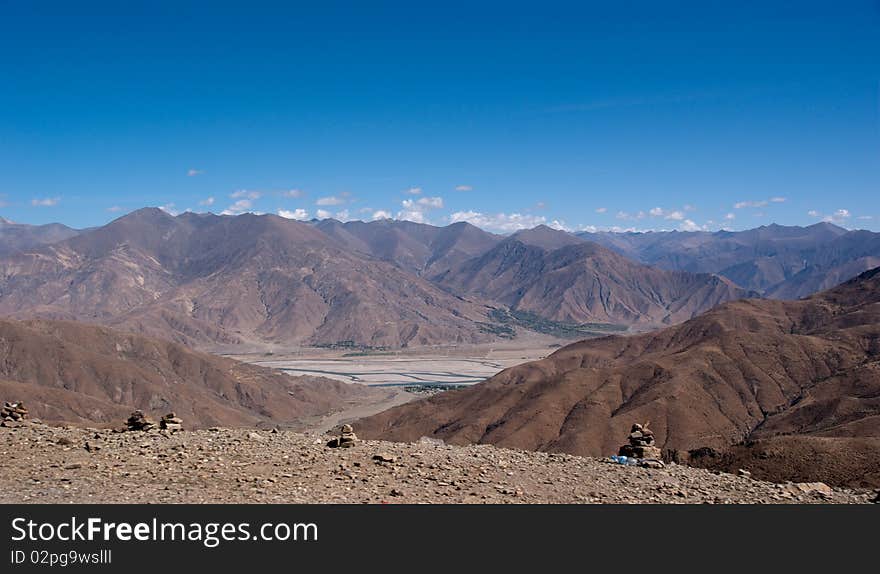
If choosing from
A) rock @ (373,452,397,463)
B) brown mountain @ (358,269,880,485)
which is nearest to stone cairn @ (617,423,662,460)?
rock @ (373,452,397,463)

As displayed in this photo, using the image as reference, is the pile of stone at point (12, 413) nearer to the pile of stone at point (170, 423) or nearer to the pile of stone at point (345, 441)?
the pile of stone at point (170, 423)

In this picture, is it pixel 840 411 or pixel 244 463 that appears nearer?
pixel 244 463

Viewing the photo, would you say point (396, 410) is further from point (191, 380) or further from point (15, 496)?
point (15, 496)

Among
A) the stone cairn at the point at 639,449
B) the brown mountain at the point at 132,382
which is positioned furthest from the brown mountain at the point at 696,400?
the brown mountain at the point at 132,382

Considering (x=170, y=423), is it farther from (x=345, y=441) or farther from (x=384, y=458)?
(x=384, y=458)

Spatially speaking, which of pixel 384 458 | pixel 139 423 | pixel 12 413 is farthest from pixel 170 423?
pixel 384 458

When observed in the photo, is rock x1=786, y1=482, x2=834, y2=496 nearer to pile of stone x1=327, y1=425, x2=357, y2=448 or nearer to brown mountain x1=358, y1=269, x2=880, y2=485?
pile of stone x1=327, y1=425, x2=357, y2=448

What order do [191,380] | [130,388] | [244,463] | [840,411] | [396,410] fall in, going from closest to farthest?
[244,463] → [840,411] → [396,410] → [130,388] → [191,380]

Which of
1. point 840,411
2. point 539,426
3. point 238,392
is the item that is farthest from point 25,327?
point 840,411
